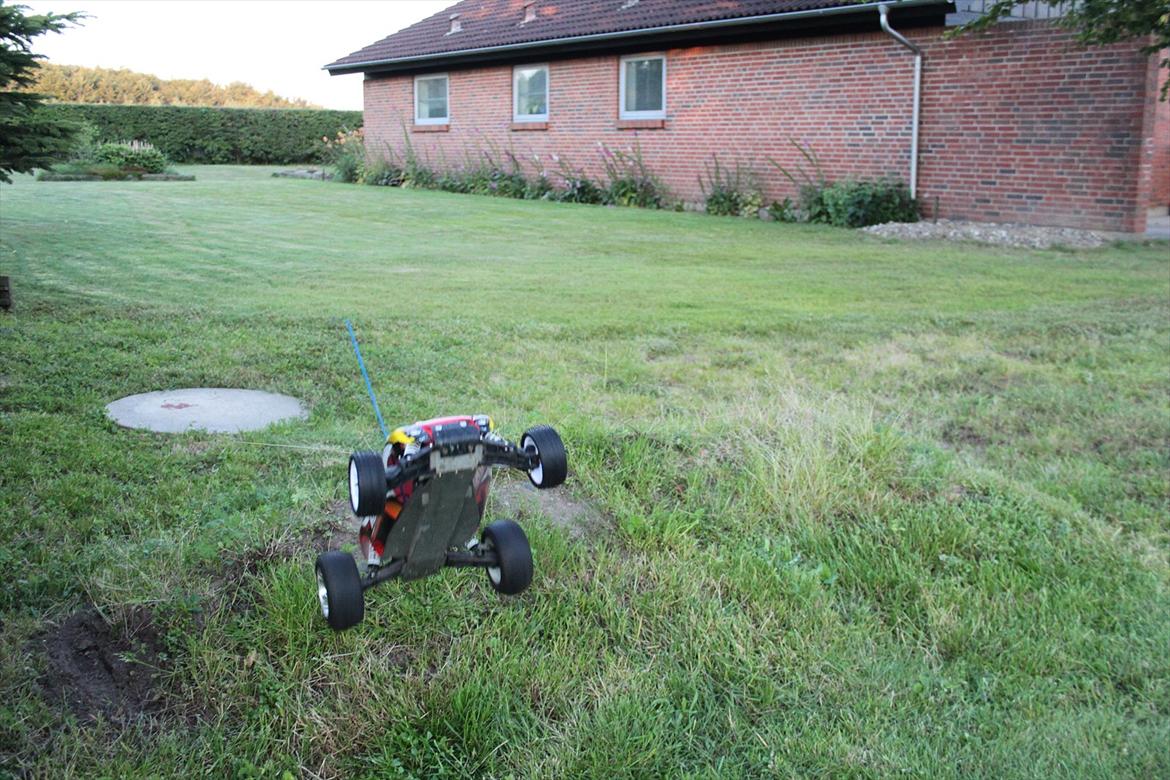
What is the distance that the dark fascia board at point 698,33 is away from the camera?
13133 mm

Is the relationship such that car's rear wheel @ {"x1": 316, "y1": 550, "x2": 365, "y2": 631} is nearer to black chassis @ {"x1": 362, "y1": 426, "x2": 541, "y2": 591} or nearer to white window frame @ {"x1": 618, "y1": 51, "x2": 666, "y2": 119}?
black chassis @ {"x1": 362, "y1": 426, "x2": 541, "y2": 591}

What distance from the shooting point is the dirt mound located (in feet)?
8.49

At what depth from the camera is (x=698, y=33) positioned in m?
15.9

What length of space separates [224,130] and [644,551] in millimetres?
32004

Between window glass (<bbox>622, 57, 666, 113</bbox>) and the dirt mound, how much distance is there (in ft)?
50.2

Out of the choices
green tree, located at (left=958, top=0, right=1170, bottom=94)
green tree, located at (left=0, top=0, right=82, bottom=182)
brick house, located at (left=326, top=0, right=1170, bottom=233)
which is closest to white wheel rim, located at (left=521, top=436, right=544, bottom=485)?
green tree, located at (left=958, top=0, right=1170, bottom=94)

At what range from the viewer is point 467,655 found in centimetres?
283

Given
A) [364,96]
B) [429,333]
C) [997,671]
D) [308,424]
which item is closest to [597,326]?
[429,333]

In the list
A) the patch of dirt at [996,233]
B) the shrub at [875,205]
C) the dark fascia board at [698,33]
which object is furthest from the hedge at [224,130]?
the patch of dirt at [996,233]

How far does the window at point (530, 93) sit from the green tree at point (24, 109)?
13451 mm

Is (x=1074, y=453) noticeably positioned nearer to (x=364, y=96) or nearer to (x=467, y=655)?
(x=467, y=655)

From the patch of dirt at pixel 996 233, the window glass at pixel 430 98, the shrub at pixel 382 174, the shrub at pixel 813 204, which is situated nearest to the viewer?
the patch of dirt at pixel 996 233

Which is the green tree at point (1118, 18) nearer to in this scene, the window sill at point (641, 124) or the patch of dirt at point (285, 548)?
the patch of dirt at point (285, 548)

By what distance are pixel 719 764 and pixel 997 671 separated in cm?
99
